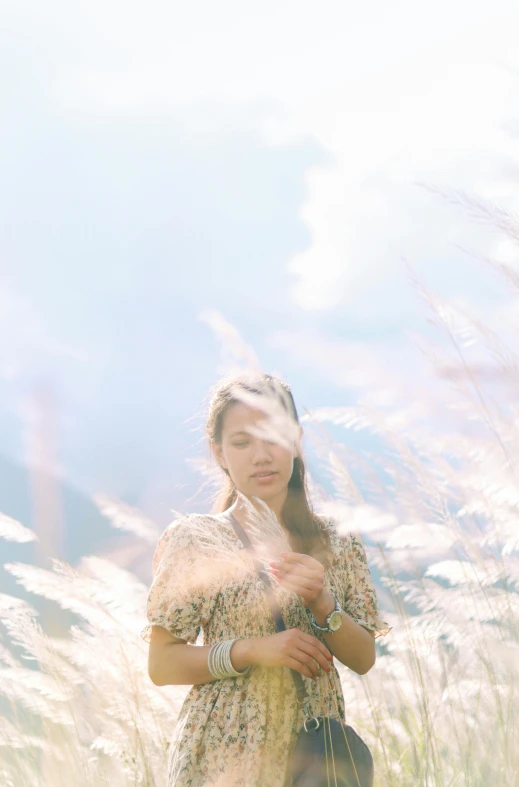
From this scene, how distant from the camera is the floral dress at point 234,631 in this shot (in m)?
1.39

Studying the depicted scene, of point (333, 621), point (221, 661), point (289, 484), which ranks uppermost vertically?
point (289, 484)

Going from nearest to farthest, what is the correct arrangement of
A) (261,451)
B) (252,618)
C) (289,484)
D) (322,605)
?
(322,605) < (252,618) < (261,451) < (289,484)

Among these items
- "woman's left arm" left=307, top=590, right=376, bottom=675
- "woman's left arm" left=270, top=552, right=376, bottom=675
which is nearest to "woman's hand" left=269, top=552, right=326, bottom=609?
"woman's left arm" left=270, top=552, right=376, bottom=675

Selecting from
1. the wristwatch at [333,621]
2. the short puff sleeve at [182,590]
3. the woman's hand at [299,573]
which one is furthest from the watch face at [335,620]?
the short puff sleeve at [182,590]

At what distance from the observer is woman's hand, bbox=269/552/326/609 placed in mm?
1234

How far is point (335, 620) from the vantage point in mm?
1411

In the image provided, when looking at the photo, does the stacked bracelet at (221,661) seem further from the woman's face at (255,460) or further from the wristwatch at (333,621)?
the woman's face at (255,460)

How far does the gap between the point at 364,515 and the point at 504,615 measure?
1.73 feet

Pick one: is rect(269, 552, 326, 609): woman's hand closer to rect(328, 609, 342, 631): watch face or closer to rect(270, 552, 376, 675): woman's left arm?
rect(270, 552, 376, 675): woman's left arm

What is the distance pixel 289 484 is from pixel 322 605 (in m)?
0.48

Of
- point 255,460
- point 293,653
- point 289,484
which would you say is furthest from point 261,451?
point 293,653

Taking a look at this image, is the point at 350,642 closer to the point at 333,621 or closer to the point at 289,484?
the point at 333,621

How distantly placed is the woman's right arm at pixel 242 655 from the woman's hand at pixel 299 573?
10 cm

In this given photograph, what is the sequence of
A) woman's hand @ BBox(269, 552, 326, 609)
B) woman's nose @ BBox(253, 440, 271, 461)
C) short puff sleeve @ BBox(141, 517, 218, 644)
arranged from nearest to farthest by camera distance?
woman's hand @ BBox(269, 552, 326, 609), short puff sleeve @ BBox(141, 517, 218, 644), woman's nose @ BBox(253, 440, 271, 461)
